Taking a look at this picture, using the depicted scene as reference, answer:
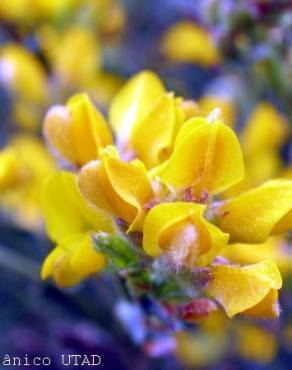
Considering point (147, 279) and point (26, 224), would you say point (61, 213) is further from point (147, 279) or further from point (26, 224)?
point (26, 224)

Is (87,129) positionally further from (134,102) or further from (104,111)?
(104,111)

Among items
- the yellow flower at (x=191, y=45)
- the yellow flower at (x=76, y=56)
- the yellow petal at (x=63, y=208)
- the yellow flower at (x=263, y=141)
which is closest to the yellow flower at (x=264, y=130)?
the yellow flower at (x=263, y=141)

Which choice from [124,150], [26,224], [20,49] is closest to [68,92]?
[20,49]

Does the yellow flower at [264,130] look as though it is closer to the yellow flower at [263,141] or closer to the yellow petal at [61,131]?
the yellow flower at [263,141]

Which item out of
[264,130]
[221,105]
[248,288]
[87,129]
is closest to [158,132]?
[87,129]

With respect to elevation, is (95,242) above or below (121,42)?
below
